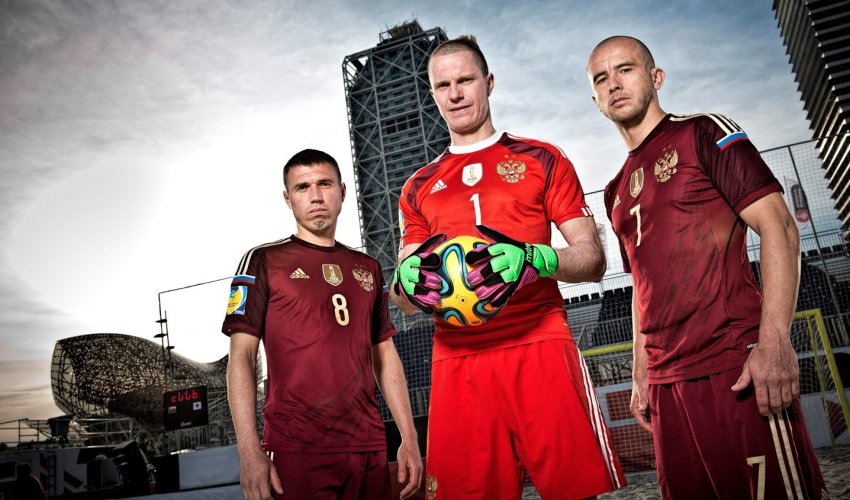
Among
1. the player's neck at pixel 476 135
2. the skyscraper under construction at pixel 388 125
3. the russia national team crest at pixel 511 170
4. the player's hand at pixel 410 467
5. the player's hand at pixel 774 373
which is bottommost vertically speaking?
the player's hand at pixel 410 467

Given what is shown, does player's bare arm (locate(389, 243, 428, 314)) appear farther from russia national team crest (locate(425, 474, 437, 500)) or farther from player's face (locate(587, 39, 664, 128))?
player's face (locate(587, 39, 664, 128))

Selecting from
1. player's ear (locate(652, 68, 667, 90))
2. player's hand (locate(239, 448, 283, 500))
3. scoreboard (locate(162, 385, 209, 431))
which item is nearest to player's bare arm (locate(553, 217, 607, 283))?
player's ear (locate(652, 68, 667, 90))

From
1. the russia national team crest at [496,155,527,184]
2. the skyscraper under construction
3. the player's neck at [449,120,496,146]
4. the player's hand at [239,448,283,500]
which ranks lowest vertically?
the player's hand at [239,448,283,500]

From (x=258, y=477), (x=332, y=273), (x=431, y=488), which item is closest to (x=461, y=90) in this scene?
(x=332, y=273)

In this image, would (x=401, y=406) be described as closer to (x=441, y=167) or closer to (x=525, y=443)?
(x=525, y=443)

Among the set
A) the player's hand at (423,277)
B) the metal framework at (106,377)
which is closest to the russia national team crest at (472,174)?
the player's hand at (423,277)

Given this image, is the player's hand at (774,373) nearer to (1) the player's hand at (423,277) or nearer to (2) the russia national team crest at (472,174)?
(1) the player's hand at (423,277)

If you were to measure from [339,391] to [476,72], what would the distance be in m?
1.74

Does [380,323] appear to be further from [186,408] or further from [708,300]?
[186,408]

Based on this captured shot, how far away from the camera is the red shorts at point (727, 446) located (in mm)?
2039

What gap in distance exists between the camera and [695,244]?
2.34 meters

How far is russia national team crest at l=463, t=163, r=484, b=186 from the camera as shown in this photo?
8.50 ft

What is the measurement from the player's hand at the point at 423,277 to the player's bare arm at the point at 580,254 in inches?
18.9

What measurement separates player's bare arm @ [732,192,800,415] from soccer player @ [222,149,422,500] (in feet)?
5.62
